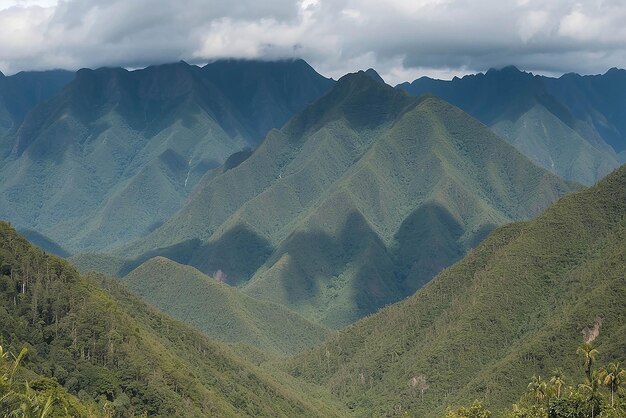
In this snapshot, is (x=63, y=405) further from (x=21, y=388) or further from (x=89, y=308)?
(x=89, y=308)

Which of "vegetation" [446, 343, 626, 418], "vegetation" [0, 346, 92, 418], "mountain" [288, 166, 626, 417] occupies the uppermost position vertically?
"vegetation" [0, 346, 92, 418]

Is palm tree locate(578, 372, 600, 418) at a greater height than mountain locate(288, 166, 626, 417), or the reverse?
palm tree locate(578, 372, 600, 418)

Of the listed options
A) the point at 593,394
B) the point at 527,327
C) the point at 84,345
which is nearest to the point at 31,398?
the point at 84,345

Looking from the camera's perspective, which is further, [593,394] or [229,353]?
[229,353]

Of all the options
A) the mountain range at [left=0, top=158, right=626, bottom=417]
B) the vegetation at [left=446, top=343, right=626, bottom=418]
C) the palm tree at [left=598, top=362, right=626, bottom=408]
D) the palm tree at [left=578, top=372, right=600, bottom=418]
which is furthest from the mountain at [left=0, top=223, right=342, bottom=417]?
the palm tree at [left=598, top=362, right=626, bottom=408]

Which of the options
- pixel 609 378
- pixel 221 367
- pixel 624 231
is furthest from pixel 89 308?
pixel 624 231

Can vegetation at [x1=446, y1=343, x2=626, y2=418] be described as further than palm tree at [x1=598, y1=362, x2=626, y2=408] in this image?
No

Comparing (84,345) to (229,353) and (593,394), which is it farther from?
(593,394)

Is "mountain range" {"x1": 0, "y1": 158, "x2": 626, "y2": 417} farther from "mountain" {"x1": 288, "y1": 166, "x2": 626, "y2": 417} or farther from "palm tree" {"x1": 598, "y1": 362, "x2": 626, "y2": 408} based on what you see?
"palm tree" {"x1": 598, "y1": 362, "x2": 626, "y2": 408}

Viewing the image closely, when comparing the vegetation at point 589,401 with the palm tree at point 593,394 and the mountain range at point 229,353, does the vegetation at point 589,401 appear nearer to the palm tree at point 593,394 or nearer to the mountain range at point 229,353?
the palm tree at point 593,394

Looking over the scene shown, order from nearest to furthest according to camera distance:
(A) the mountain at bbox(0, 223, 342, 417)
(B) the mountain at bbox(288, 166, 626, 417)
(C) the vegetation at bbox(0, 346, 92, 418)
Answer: (C) the vegetation at bbox(0, 346, 92, 418) → (A) the mountain at bbox(0, 223, 342, 417) → (B) the mountain at bbox(288, 166, 626, 417)

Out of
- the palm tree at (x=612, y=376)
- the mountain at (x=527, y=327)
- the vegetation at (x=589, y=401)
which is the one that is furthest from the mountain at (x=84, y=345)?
the palm tree at (x=612, y=376)
